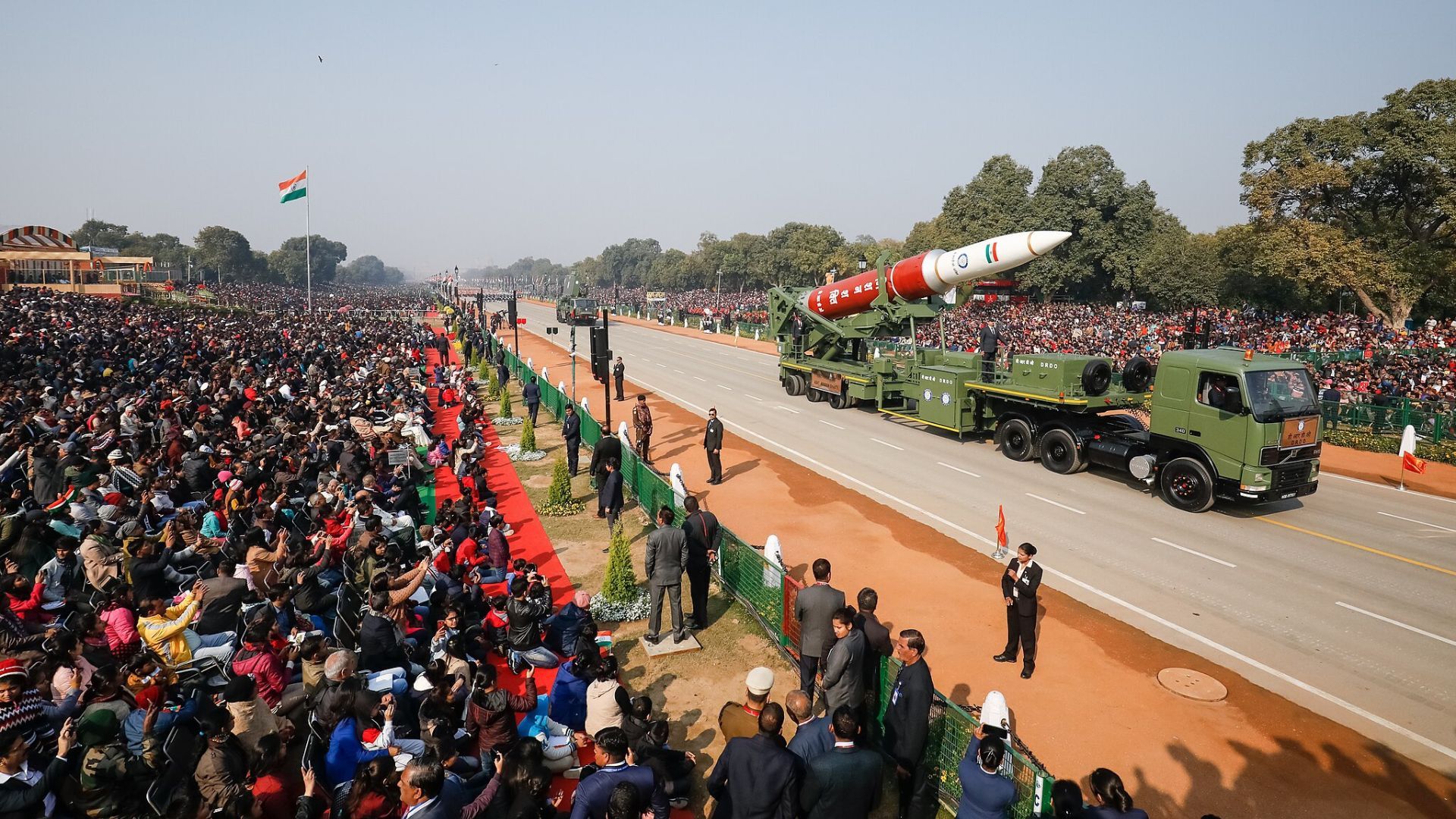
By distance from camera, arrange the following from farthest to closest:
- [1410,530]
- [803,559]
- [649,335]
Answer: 1. [649,335]
2. [1410,530]
3. [803,559]

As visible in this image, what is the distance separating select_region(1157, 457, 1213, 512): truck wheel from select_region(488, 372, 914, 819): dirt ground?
370 inches

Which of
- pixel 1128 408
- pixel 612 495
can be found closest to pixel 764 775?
pixel 612 495

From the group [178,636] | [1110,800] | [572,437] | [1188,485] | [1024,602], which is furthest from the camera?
[572,437]

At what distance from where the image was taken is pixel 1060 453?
17.5 meters

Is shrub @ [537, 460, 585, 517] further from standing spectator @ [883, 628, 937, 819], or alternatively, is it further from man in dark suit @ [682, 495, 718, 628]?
standing spectator @ [883, 628, 937, 819]

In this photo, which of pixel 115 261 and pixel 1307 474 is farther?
pixel 115 261

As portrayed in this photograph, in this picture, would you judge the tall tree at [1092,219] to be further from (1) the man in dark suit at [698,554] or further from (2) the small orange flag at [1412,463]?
(1) the man in dark suit at [698,554]

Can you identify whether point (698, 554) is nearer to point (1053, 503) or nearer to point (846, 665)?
point (846, 665)

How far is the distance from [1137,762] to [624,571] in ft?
21.3

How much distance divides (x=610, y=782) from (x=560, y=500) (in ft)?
34.7

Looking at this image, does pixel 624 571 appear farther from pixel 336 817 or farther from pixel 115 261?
pixel 115 261

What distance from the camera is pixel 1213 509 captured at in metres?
14.9

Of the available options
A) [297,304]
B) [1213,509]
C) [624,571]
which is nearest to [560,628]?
[624,571]

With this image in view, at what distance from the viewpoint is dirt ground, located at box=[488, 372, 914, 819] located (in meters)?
7.77
